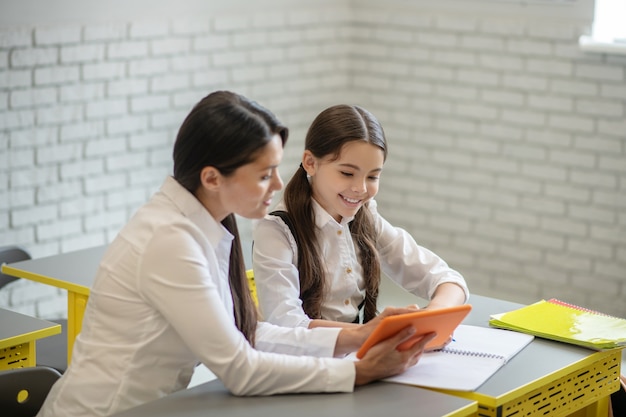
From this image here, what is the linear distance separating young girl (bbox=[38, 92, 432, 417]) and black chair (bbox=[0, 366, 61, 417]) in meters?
0.21

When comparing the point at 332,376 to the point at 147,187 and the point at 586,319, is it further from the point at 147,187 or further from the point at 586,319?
the point at 147,187

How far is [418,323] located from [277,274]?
0.54 meters

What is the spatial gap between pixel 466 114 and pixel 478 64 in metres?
0.28

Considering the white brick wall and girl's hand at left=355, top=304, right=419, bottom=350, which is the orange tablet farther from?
the white brick wall

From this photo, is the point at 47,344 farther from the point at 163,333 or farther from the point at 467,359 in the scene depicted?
the point at 467,359

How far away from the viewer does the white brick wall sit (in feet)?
14.5

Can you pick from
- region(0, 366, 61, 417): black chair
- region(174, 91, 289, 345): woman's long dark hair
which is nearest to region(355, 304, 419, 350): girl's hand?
region(174, 91, 289, 345): woman's long dark hair

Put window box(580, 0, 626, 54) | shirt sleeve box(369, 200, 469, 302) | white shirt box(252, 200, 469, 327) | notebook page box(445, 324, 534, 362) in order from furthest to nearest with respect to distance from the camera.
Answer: window box(580, 0, 626, 54), shirt sleeve box(369, 200, 469, 302), white shirt box(252, 200, 469, 327), notebook page box(445, 324, 534, 362)

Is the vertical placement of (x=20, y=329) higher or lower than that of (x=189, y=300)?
lower

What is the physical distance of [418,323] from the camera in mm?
2129

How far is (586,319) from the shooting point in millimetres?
2703

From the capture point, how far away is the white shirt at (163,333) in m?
1.98

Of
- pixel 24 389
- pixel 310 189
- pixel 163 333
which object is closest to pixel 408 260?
pixel 310 189

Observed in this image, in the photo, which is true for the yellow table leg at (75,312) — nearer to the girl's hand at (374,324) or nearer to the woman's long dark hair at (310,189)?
the woman's long dark hair at (310,189)
